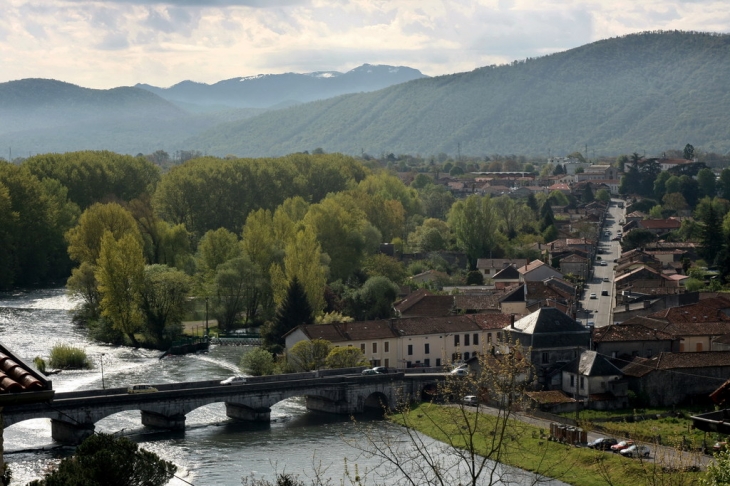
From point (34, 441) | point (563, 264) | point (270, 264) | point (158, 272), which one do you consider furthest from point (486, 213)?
point (34, 441)

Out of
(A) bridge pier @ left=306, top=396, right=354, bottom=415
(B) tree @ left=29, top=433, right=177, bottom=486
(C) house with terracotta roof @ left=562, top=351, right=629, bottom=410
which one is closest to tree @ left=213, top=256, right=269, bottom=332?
(A) bridge pier @ left=306, top=396, right=354, bottom=415

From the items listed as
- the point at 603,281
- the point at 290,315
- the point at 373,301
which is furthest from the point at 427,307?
the point at 603,281

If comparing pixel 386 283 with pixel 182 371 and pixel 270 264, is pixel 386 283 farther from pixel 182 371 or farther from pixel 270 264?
pixel 182 371

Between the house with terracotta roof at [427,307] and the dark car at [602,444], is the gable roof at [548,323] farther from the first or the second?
the house with terracotta roof at [427,307]

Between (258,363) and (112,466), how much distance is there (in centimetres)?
2610

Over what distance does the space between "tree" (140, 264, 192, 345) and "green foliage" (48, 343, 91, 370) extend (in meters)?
8.59

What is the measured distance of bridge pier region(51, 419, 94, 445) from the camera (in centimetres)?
4300

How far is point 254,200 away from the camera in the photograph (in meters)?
118

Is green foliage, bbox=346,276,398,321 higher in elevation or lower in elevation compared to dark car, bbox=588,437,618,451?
higher

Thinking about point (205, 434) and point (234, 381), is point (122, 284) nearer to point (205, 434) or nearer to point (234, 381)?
point (234, 381)

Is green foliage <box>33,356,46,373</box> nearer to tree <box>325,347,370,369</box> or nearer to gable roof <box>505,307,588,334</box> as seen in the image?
tree <box>325,347,370,369</box>

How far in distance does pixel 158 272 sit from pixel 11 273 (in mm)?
Answer: 19816

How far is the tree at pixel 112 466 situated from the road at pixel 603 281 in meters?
41.1

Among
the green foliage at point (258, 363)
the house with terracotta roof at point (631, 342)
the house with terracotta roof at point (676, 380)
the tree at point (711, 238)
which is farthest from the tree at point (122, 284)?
the tree at point (711, 238)
